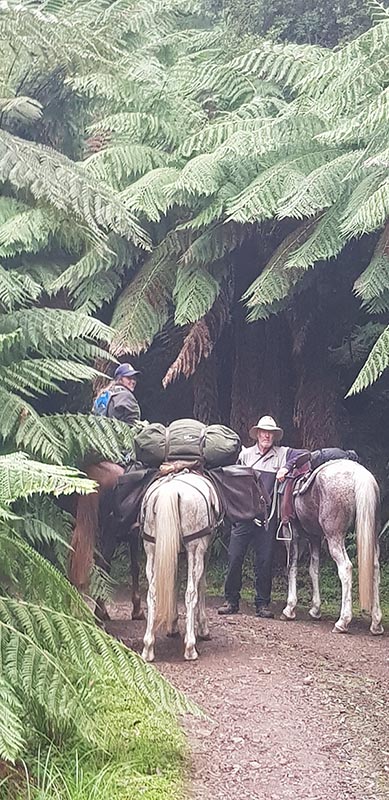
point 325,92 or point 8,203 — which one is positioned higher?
point 325,92

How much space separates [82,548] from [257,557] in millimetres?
2387

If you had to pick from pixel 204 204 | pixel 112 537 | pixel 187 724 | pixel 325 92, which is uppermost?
pixel 325 92

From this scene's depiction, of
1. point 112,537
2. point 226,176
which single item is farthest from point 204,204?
point 112,537

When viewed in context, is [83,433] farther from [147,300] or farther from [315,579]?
[315,579]

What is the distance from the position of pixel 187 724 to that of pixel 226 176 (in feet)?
15.0

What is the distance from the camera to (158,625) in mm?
5383

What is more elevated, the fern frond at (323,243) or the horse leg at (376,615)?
the fern frond at (323,243)

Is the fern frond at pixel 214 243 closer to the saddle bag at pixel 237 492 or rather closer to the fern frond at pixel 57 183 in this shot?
the saddle bag at pixel 237 492

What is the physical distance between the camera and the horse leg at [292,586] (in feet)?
23.5

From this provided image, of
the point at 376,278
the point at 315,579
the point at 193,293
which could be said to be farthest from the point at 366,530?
the point at 193,293

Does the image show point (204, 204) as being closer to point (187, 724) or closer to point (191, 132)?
point (191, 132)

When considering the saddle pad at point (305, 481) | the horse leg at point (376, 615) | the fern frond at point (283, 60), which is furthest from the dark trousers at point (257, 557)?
the fern frond at point (283, 60)

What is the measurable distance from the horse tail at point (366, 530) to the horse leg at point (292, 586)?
2.87 ft

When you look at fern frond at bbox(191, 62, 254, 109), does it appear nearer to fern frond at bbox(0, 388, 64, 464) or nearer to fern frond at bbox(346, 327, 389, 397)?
fern frond at bbox(346, 327, 389, 397)
